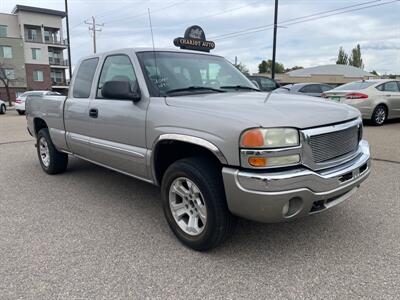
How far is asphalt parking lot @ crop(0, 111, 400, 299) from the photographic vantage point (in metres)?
2.61

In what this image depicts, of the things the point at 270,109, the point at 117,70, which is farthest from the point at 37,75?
the point at 270,109

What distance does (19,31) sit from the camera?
4778cm

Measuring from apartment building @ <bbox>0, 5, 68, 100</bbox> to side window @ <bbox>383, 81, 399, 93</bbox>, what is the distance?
43.9 metres

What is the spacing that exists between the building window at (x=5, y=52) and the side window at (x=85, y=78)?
47.4 metres

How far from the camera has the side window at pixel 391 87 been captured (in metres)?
11.4

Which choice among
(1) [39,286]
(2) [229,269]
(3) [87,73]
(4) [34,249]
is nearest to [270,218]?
(2) [229,269]

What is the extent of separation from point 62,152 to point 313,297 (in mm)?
4309

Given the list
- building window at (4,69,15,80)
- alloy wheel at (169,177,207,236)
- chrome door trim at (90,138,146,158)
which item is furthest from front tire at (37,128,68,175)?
building window at (4,69,15,80)

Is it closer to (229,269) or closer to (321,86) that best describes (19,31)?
(321,86)

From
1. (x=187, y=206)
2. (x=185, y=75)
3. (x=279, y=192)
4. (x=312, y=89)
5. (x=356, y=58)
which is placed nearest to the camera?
(x=279, y=192)

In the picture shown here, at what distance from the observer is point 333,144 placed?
119 inches

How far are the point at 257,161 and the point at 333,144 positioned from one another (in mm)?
811

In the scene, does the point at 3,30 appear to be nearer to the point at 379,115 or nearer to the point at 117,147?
the point at 379,115

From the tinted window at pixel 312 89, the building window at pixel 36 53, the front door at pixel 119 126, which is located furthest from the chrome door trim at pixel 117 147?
the building window at pixel 36 53
